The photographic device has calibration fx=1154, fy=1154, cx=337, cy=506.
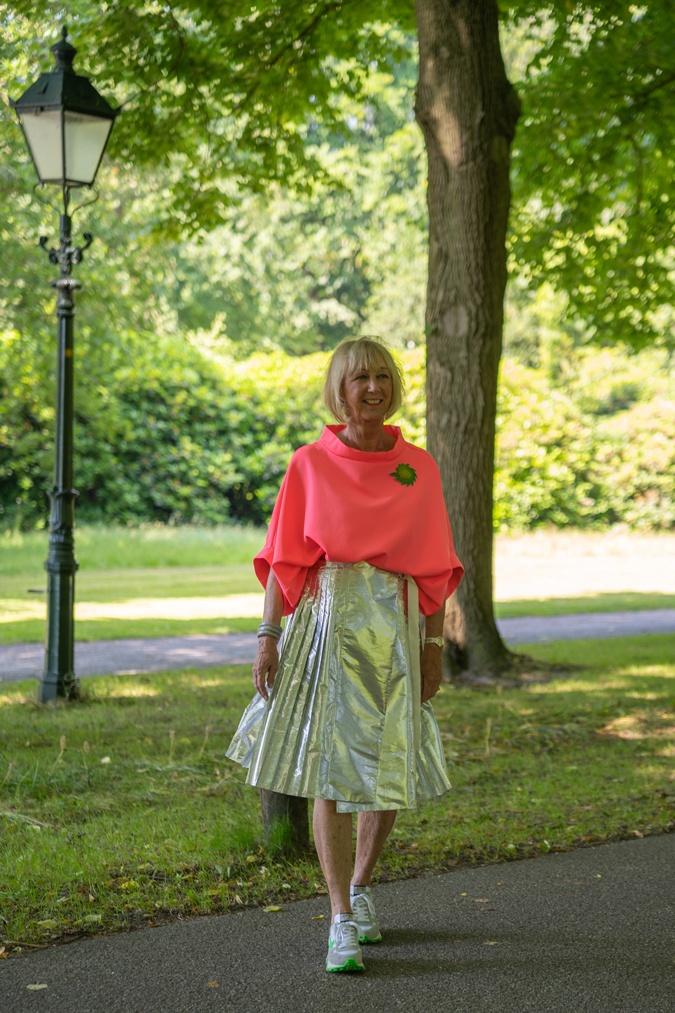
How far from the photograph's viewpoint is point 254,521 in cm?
2225

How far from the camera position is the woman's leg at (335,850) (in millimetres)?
3699

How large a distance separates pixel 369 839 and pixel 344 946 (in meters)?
0.39

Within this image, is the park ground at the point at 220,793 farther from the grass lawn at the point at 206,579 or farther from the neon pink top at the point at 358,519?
the grass lawn at the point at 206,579

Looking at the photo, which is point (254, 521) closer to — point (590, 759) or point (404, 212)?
point (404, 212)

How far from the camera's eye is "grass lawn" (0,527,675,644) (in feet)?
39.8

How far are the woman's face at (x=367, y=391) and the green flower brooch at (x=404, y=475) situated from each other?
182 millimetres

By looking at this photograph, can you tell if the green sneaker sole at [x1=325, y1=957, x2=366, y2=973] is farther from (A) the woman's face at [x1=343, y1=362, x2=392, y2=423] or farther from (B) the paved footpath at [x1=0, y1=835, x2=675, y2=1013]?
(A) the woman's face at [x1=343, y1=362, x2=392, y2=423]

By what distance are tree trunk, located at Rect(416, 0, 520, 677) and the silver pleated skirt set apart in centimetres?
514

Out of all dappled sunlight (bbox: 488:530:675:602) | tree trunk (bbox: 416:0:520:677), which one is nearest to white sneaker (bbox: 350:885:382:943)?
tree trunk (bbox: 416:0:520:677)

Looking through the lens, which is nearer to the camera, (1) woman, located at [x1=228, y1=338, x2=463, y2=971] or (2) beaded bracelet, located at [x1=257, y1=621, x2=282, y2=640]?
(1) woman, located at [x1=228, y1=338, x2=463, y2=971]

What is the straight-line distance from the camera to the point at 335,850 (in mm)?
3701

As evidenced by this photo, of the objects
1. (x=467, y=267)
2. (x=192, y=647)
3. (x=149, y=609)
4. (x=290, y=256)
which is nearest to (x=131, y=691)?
(x=192, y=647)

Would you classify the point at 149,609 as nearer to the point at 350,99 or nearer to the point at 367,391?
the point at 350,99

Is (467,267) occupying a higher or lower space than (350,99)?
lower
